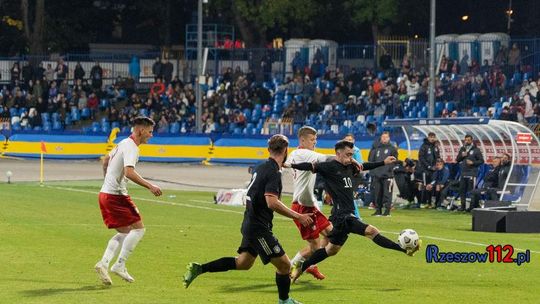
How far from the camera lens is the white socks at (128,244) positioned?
16.1 meters

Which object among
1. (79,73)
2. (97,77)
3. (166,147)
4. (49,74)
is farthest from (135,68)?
(166,147)

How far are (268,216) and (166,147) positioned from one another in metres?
35.7

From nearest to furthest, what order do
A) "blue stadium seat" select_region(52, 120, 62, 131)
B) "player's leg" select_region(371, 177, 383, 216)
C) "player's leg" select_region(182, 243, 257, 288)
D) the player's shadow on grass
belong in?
"player's leg" select_region(182, 243, 257, 288) → the player's shadow on grass → "player's leg" select_region(371, 177, 383, 216) → "blue stadium seat" select_region(52, 120, 62, 131)

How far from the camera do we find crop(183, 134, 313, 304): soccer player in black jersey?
1428 centimetres

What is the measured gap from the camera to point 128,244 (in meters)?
16.2

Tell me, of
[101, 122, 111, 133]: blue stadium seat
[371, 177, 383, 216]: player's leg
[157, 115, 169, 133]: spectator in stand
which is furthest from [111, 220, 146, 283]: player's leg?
[101, 122, 111, 133]: blue stadium seat

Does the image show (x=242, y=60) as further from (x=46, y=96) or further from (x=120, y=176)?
(x=120, y=176)

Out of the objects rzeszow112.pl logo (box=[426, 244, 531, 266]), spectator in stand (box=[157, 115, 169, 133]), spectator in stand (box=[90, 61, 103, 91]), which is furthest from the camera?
spectator in stand (box=[90, 61, 103, 91])

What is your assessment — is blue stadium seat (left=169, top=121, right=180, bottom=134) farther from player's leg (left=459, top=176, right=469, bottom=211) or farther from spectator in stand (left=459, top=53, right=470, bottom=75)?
player's leg (left=459, top=176, right=469, bottom=211)

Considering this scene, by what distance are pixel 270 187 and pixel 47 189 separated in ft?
71.1

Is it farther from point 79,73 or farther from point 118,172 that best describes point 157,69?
point 118,172

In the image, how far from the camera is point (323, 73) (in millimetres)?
57156

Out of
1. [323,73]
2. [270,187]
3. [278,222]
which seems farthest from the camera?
[323,73]

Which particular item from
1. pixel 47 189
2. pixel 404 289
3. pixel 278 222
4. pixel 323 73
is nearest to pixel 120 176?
pixel 404 289
